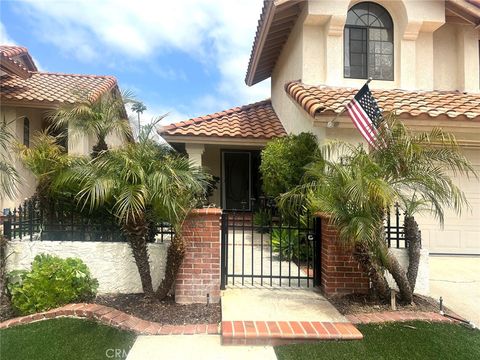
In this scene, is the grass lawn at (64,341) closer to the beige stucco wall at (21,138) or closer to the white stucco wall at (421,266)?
the white stucco wall at (421,266)

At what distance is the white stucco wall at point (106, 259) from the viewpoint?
16.6 ft

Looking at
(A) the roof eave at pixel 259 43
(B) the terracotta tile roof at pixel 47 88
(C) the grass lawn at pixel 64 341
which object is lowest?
(C) the grass lawn at pixel 64 341

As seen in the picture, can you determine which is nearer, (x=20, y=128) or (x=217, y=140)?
(x=217, y=140)

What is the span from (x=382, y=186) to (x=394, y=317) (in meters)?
1.72

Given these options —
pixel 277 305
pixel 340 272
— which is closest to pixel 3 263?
pixel 277 305

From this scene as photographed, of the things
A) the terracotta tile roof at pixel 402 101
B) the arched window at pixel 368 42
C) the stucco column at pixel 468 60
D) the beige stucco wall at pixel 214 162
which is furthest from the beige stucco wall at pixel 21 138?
the stucco column at pixel 468 60

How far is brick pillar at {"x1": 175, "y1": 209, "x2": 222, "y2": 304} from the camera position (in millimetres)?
4906

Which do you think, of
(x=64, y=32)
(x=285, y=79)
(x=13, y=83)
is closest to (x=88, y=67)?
(x=13, y=83)

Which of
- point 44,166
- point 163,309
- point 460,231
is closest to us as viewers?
point 163,309

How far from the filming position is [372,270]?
15.4 ft

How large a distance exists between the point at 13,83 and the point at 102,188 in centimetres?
864

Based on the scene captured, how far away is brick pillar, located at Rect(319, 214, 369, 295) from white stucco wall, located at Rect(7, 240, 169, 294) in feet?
7.98

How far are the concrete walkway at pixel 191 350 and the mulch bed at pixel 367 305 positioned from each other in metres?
1.47

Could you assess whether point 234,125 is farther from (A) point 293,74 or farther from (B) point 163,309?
(B) point 163,309
